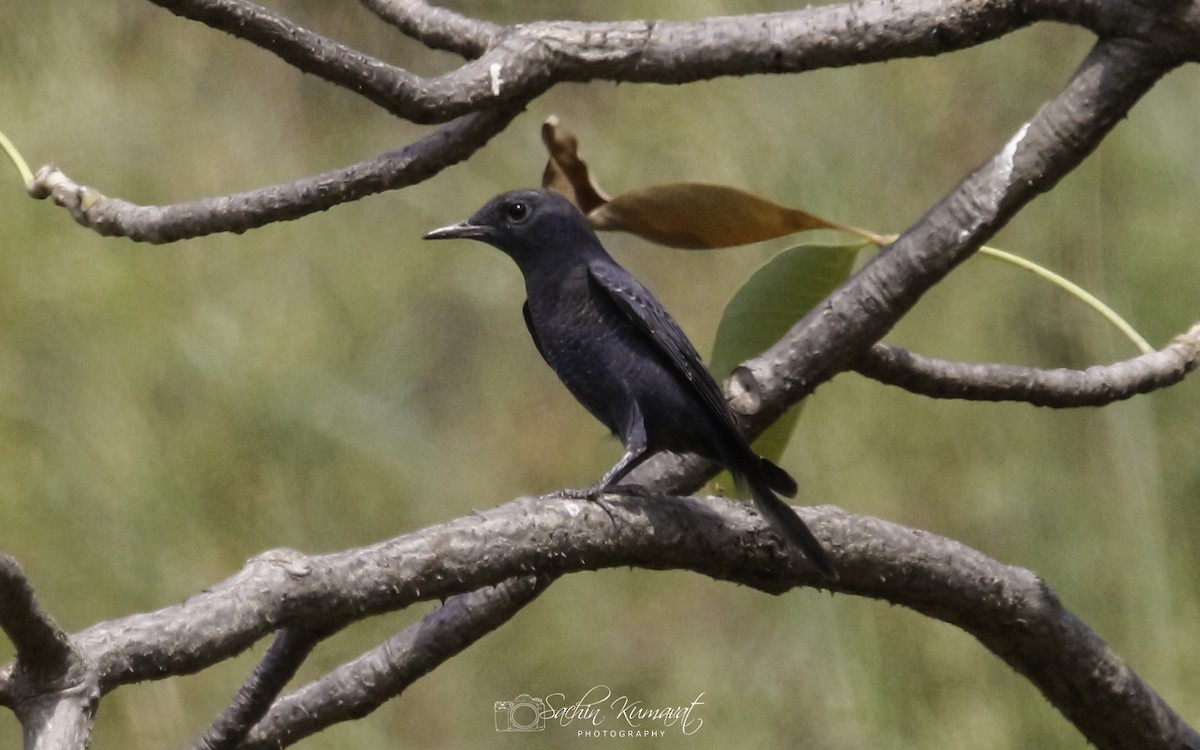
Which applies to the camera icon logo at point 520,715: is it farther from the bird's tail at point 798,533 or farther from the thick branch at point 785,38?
the thick branch at point 785,38

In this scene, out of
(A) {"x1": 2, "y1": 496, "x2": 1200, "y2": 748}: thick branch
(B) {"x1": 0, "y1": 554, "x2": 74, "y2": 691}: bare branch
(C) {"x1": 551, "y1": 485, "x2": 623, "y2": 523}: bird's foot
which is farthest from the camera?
(C) {"x1": 551, "y1": 485, "x2": 623, "y2": 523}: bird's foot

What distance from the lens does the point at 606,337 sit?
212 centimetres

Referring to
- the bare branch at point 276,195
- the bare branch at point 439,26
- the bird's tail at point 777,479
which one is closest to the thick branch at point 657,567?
the bird's tail at point 777,479

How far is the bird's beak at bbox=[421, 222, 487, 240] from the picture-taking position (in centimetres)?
216

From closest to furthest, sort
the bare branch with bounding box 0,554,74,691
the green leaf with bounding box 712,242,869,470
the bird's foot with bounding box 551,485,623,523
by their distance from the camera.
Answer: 1. the bare branch with bounding box 0,554,74,691
2. the bird's foot with bounding box 551,485,623,523
3. the green leaf with bounding box 712,242,869,470

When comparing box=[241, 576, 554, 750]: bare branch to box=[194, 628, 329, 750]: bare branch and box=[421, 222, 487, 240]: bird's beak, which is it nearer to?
box=[194, 628, 329, 750]: bare branch

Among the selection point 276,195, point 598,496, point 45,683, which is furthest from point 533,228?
point 45,683

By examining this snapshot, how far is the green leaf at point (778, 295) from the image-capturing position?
1950 millimetres

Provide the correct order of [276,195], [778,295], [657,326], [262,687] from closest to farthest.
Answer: [262,687] < [276,195] < [778,295] < [657,326]

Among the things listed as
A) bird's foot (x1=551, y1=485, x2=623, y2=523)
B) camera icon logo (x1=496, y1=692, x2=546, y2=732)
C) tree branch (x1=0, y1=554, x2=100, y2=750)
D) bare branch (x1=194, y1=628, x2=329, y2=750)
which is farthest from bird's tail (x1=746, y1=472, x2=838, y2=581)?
camera icon logo (x1=496, y1=692, x2=546, y2=732)

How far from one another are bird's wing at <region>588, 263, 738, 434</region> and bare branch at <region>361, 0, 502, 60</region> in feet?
1.42

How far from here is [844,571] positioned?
1.63 metres

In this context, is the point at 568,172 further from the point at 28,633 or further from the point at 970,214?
the point at 28,633

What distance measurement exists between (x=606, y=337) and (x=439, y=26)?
0.53 metres
